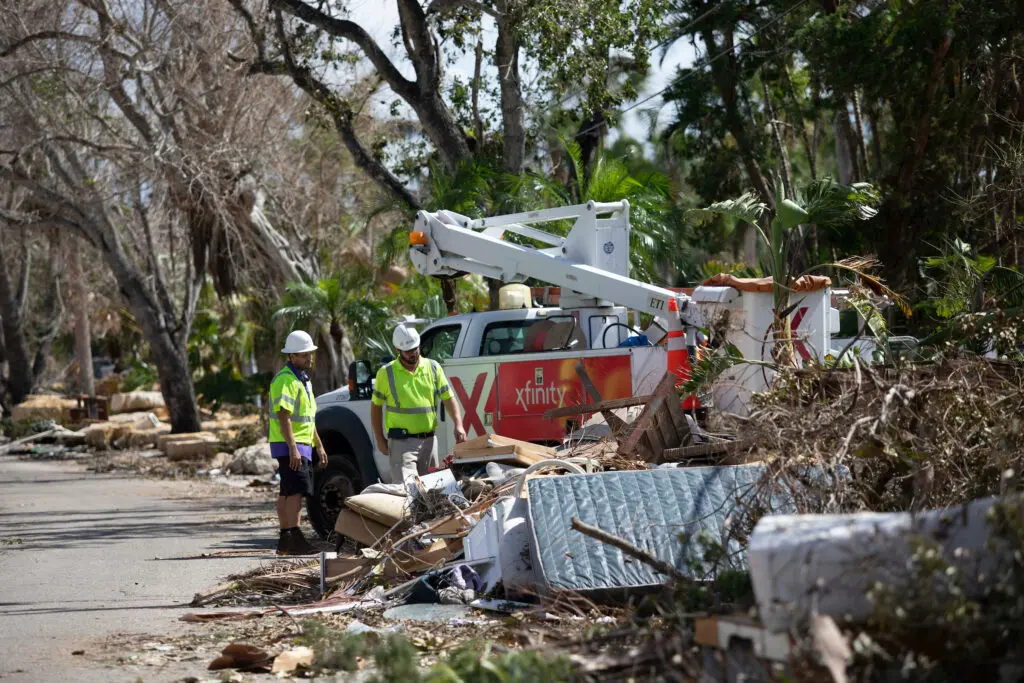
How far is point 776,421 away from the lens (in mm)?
6500

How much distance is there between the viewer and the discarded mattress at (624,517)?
6.83 m

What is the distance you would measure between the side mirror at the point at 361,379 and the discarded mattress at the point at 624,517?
464 cm

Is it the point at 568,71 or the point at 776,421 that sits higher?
the point at 568,71

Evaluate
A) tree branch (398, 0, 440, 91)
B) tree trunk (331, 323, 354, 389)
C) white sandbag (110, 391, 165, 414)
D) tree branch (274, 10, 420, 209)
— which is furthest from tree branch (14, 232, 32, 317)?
tree branch (398, 0, 440, 91)

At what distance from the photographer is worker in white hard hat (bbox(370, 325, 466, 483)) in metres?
10.2

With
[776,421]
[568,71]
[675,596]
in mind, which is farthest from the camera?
[568,71]

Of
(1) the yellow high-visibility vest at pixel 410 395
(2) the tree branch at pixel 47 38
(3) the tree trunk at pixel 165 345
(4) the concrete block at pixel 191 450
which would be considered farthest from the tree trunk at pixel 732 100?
(1) the yellow high-visibility vest at pixel 410 395

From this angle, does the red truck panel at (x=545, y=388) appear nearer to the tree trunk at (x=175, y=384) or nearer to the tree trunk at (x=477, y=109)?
the tree trunk at (x=477, y=109)

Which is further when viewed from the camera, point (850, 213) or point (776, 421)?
point (850, 213)

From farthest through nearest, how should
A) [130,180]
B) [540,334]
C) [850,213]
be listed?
[130,180]
[540,334]
[850,213]

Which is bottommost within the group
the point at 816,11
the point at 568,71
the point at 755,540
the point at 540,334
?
the point at 755,540

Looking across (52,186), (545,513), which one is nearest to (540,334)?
(545,513)

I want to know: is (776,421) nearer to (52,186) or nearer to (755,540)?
(755,540)

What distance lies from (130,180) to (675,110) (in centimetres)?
1169
